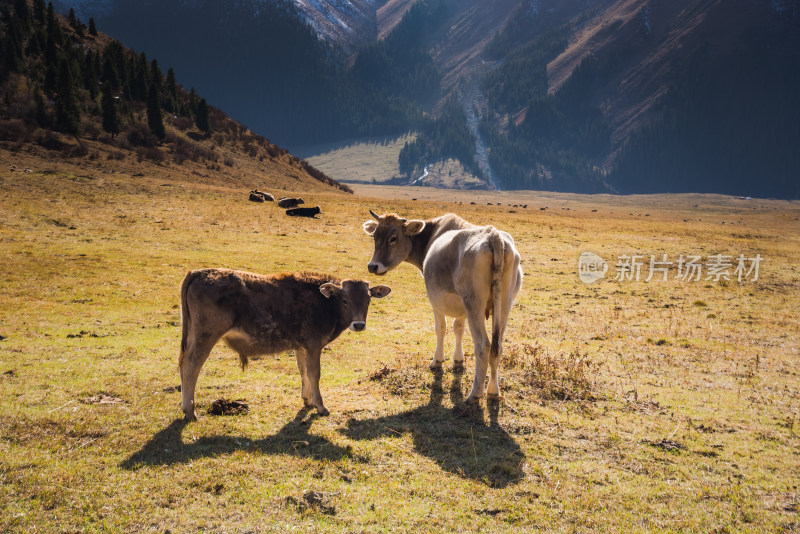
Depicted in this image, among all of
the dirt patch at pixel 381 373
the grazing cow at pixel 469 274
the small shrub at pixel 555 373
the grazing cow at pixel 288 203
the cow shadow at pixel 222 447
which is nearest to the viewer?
the cow shadow at pixel 222 447

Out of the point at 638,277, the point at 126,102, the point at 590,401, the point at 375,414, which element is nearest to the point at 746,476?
the point at 590,401

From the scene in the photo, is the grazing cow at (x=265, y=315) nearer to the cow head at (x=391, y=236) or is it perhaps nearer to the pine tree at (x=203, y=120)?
the cow head at (x=391, y=236)

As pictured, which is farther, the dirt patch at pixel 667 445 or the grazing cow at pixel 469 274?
the grazing cow at pixel 469 274

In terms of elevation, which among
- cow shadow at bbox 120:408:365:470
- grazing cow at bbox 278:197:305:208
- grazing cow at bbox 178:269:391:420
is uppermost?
grazing cow at bbox 278:197:305:208

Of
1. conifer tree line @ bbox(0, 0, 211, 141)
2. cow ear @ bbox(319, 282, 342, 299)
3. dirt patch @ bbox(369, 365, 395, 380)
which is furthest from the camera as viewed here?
conifer tree line @ bbox(0, 0, 211, 141)

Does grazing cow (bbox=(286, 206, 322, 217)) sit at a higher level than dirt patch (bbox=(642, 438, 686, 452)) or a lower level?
higher

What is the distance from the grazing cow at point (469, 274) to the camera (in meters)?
9.86

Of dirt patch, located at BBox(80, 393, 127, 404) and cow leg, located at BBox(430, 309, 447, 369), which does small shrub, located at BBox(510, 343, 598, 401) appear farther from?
dirt patch, located at BBox(80, 393, 127, 404)

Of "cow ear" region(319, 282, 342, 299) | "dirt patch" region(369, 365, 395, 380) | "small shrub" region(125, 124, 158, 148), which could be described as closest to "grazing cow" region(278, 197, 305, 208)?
"small shrub" region(125, 124, 158, 148)

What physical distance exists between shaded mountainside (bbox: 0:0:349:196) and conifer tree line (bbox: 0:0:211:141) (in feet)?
0.39

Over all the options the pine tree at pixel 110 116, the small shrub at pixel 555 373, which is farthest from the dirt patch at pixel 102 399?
the pine tree at pixel 110 116

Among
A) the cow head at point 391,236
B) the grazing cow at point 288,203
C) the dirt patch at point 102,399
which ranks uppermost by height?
the grazing cow at point 288,203

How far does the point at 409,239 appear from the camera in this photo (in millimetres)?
13078

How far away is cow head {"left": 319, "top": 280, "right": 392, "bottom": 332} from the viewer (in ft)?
31.5
